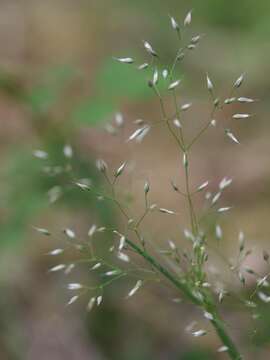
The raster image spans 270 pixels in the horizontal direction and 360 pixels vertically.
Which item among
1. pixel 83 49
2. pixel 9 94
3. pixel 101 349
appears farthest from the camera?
pixel 83 49

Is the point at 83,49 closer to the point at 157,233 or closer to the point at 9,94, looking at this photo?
the point at 157,233

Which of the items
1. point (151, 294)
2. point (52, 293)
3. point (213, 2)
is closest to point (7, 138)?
point (52, 293)

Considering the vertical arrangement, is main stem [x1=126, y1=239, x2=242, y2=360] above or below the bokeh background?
above

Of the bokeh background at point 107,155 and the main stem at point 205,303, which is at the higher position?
the main stem at point 205,303

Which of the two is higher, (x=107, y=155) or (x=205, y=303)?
(x=205, y=303)

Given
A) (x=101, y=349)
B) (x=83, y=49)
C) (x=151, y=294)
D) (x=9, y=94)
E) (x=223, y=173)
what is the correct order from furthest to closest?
1. (x=83, y=49)
2. (x=223, y=173)
3. (x=151, y=294)
4. (x=101, y=349)
5. (x=9, y=94)

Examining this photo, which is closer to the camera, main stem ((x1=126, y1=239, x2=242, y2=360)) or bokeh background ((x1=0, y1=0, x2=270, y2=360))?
main stem ((x1=126, y1=239, x2=242, y2=360))

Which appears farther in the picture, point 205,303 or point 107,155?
point 107,155

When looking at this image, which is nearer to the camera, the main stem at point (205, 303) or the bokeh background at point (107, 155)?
the main stem at point (205, 303)
